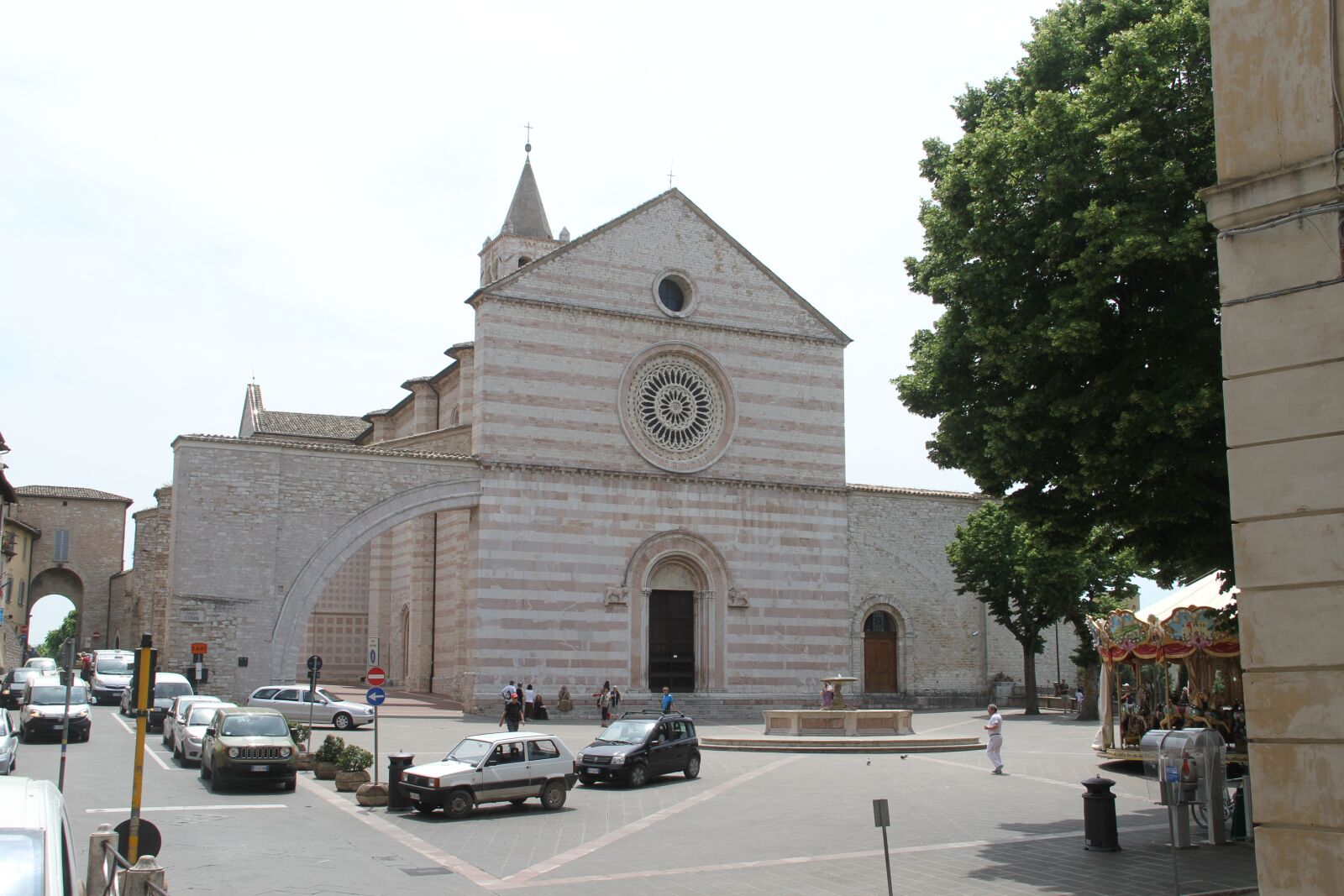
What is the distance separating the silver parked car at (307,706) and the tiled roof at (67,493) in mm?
40662

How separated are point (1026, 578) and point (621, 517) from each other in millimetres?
12708

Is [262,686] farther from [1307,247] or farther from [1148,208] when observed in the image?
[1307,247]

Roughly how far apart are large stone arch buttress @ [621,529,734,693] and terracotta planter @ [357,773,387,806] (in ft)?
57.0

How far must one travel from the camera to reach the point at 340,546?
32906mm

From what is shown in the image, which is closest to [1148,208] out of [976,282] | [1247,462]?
[976,282]

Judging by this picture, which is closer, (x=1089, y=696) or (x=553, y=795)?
(x=553, y=795)

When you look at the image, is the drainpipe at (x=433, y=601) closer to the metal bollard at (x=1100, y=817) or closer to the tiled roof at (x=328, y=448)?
the tiled roof at (x=328, y=448)

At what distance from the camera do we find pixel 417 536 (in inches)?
1629

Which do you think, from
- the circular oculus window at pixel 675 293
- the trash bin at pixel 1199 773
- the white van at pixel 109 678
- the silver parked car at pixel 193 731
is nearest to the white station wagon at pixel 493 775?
the silver parked car at pixel 193 731

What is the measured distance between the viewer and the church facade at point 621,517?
3231cm

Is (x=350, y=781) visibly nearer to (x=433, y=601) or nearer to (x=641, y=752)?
(x=641, y=752)

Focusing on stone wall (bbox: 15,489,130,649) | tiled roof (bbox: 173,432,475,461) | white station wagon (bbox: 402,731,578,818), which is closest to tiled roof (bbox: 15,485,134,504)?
stone wall (bbox: 15,489,130,649)

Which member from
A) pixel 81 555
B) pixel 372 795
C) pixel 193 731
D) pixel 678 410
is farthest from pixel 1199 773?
pixel 81 555

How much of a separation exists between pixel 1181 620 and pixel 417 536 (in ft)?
87.6
